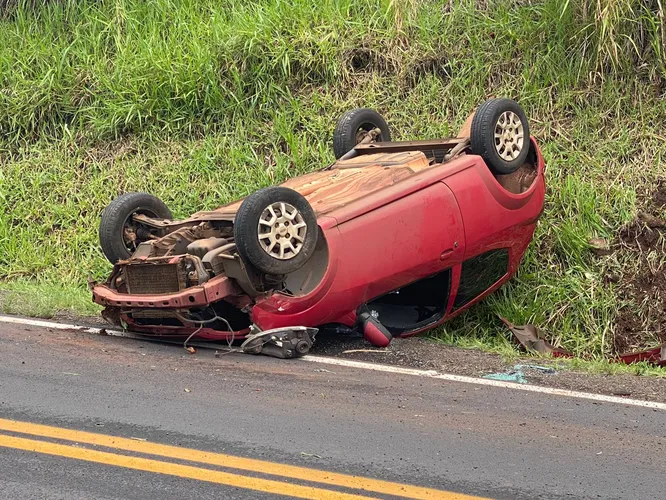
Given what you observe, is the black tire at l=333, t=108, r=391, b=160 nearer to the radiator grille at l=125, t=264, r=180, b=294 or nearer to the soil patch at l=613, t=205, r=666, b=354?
the soil patch at l=613, t=205, r=666, b=354

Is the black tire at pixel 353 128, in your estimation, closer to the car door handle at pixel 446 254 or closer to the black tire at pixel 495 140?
the black tire at pixel 495 140

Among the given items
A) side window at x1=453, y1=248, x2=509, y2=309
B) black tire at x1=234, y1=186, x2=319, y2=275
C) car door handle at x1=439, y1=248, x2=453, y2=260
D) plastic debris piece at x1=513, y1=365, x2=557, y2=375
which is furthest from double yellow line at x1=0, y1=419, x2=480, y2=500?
side window at x1=453, y1=248, x2=509, y2=309

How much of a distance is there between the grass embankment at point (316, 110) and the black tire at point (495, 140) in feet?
4.26

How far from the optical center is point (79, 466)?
13.9 feet

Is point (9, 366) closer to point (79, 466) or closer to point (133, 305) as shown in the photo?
point (133, 305)

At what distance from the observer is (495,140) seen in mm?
7746

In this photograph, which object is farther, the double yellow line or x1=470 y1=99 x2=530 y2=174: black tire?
x1=470 y1=99 x2=530 y2=174: black tire

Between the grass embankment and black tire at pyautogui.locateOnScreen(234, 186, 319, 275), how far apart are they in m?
2.33

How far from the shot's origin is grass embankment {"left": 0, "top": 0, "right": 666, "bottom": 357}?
8.78 m

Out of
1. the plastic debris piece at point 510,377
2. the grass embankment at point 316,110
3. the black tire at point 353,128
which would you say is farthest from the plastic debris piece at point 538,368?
the black tire at point 353,128

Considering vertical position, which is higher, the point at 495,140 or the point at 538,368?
the point at 495,140

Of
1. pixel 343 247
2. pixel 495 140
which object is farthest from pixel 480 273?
pixel 343 247

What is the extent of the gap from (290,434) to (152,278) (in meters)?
2.35

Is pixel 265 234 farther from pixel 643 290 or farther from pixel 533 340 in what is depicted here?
pixel 643 290
